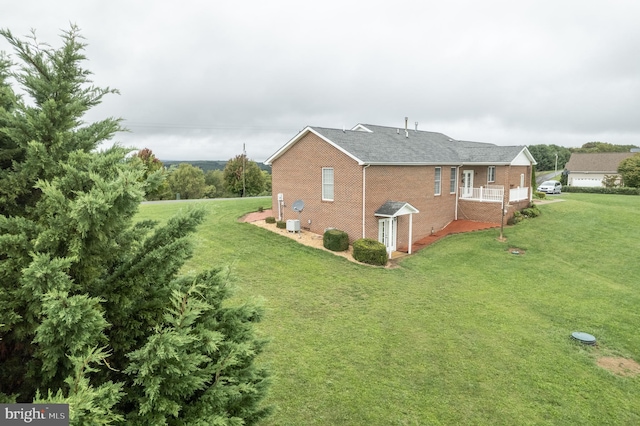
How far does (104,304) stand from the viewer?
3877 mm

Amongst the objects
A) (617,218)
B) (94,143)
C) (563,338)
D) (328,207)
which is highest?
(94,143)

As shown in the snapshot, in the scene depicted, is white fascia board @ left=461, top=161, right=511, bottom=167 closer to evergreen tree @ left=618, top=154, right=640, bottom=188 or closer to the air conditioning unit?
the air conditioning unit

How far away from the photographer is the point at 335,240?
2073 cm

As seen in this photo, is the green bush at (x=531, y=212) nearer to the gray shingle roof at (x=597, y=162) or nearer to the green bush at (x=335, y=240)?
the green bush at (x=335, y=240)

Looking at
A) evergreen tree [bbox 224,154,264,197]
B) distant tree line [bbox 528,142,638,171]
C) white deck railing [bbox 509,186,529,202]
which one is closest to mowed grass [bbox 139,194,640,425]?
white deck railing [bbox 509,186,529,202]

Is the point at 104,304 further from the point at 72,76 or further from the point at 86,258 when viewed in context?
the point at 72,76

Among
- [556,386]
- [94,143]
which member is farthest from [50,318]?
[556,386]

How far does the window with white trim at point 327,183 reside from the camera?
22438 millimetres

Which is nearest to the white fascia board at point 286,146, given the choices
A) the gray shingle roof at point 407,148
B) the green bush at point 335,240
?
the gray shingle roof at point 407,148

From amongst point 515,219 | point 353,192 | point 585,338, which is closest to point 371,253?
point 353,192

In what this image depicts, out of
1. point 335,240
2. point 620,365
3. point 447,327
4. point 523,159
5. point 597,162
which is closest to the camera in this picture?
point 620,365

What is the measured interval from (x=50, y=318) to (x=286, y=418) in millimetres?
6092

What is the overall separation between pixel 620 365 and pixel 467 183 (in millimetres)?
20671

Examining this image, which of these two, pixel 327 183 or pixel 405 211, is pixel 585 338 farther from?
pixel 327 183
